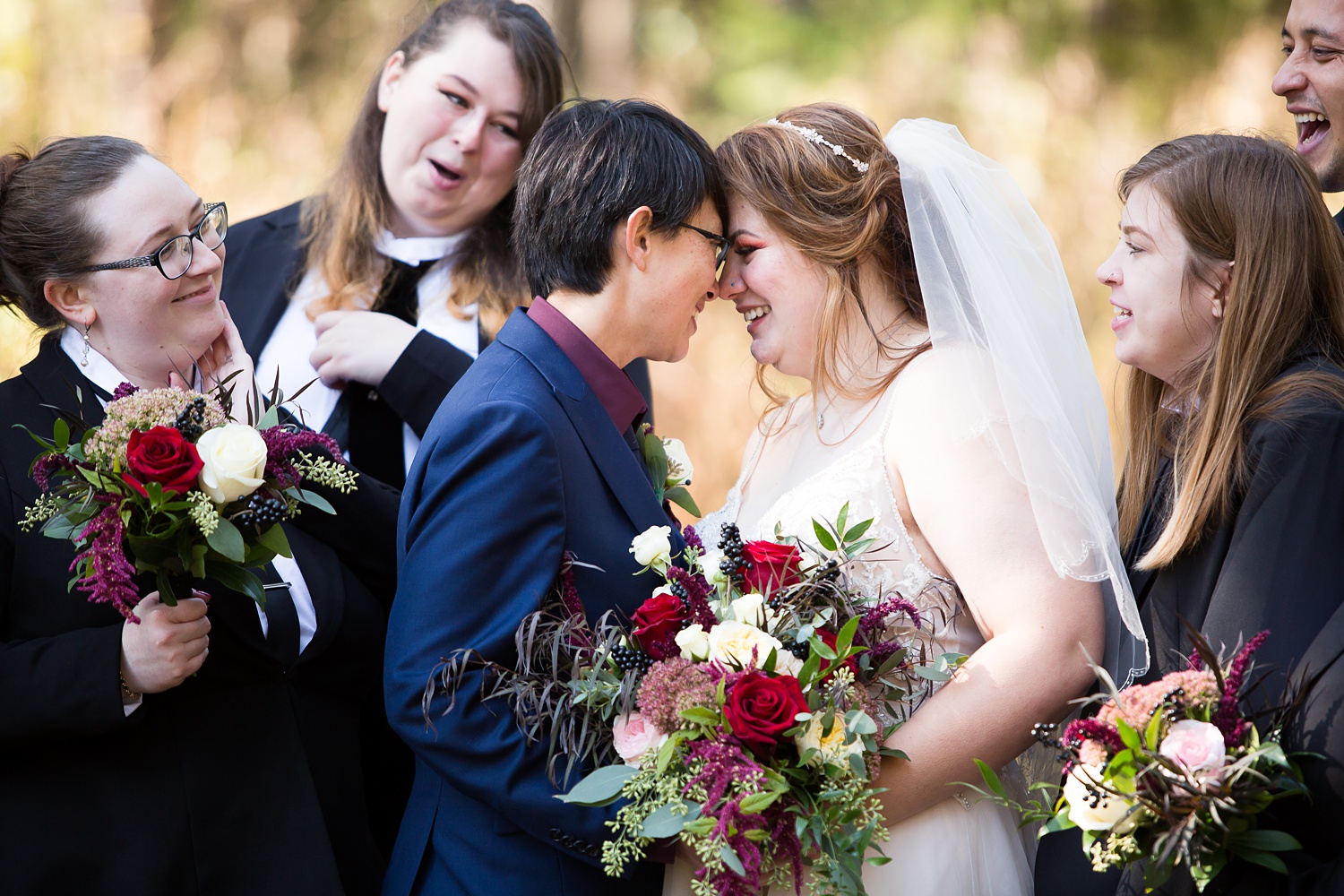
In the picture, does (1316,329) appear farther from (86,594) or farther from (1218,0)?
(1218,0)

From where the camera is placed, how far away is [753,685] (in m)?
2.13

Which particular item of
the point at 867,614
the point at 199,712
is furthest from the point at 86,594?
the point at 867,614

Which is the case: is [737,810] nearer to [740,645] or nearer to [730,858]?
[730,858]

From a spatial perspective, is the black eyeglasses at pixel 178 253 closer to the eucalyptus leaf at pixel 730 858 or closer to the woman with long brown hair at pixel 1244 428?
the eucalyptus leaf at pixel 730 858

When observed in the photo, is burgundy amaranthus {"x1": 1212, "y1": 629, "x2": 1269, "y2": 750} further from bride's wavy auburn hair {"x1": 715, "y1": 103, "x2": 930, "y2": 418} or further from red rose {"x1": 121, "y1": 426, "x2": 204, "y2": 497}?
red rose {"x1": 121, "y1": 426, "x2": 204, "y2": 497}

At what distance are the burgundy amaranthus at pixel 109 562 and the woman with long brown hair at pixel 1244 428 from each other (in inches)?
79.8

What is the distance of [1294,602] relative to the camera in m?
2.26

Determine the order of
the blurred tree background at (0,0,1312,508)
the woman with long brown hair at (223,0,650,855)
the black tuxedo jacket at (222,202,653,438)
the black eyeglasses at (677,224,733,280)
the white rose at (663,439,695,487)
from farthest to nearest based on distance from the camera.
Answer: the blurred tree background at (0,0,1312,508), the woman with long brown hair at (223,0,650,855), the black tuxedo jacket at (222,202,653,438), the white rose at (663,439,695,487), the black eyeglasses at (677,224,733,280)

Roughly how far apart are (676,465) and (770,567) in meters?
0.75

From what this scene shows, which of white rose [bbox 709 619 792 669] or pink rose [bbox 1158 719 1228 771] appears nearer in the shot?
pink rose [bbox 1158 719 1228 771]

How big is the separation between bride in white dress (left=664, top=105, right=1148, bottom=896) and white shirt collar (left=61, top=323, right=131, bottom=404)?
4.86 feet

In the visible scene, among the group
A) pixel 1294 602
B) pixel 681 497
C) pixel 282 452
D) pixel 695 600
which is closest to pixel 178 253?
pixel 282 452

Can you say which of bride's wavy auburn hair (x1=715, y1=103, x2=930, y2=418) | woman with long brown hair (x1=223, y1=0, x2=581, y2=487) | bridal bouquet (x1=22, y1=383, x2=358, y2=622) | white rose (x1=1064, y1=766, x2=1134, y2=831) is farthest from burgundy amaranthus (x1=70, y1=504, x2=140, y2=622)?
white rose (x1=1064, y1=766, x2=1134, y2=831)

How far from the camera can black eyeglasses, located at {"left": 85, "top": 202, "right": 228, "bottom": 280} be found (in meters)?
2.62
